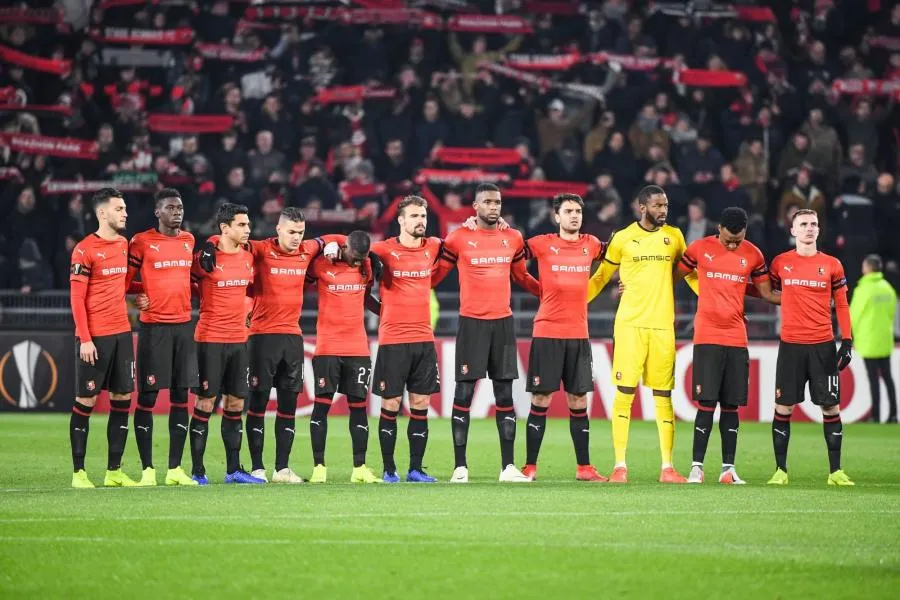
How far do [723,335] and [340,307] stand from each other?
3.17 metres

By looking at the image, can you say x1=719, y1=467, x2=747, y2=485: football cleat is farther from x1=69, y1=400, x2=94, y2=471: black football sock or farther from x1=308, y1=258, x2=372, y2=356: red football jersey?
x1=69, y1=400, x2=94, y2=471: black football sock

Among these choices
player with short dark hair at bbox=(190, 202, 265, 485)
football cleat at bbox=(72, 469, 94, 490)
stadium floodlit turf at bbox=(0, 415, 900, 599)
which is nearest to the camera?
stadium floodlit turf at bbox=(0, 415, 900, 599)

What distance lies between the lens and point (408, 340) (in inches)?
475

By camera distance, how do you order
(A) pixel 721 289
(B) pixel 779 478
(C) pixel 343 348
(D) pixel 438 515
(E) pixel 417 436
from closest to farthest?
(D) pixel 438 515, (B) pixel 779 478, (E) pixel 417 436, (A) pixel 721 289, (C) pixel 343 348

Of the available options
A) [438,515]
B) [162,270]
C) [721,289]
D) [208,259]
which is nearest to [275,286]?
[208,259]

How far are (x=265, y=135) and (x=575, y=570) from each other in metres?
16.6

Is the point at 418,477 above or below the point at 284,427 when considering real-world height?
below

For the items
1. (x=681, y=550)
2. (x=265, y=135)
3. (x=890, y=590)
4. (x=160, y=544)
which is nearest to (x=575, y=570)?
(x=681, y=550)

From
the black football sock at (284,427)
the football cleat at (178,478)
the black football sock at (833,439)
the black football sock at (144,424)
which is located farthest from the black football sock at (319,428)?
the black football sock at (833,439)

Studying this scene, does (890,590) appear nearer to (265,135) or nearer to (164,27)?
(265,135)

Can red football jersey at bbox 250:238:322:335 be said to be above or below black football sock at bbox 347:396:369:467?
above

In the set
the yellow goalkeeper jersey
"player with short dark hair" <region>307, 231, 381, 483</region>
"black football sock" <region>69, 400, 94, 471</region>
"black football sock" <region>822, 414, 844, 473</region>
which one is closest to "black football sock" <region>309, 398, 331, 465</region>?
"player with short dark hair" <region>307, 231, 381, 483</region>

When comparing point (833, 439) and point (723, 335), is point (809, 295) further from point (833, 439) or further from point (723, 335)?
point (833, 439)

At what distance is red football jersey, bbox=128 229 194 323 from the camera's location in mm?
11703
